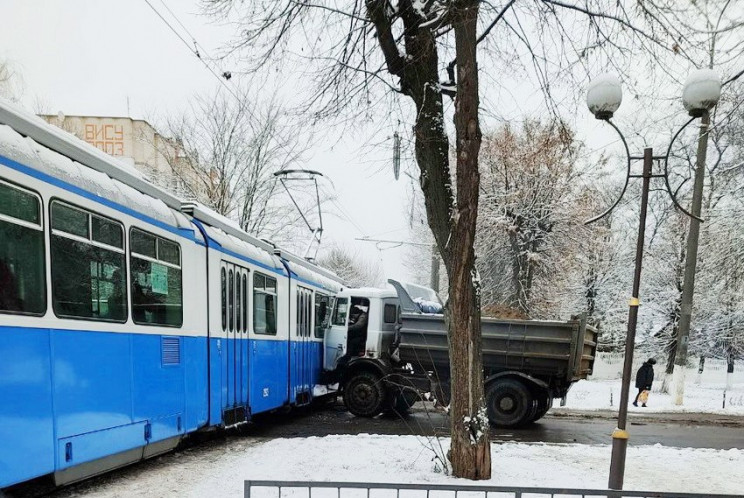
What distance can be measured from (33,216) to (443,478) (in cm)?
489

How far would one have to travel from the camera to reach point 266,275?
9.93 metres

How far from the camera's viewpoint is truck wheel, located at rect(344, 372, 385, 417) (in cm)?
1160

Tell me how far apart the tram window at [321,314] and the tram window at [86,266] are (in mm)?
7440

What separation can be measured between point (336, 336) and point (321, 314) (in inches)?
25.3

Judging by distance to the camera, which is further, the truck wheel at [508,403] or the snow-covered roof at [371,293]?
the snow-covered roof at [371,293]

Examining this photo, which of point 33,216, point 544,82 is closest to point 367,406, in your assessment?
point 544,82

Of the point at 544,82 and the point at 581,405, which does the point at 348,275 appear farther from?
the point at 544,82

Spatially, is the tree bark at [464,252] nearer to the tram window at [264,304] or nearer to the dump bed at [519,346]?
the tram window at [264,304]

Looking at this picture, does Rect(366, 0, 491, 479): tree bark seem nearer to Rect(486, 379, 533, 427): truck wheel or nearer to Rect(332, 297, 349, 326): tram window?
Rect(486, 379, 533, 427): truck wheel

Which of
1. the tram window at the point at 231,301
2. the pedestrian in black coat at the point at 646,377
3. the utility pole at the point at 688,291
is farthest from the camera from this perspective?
the utility pole at the point at 688,291

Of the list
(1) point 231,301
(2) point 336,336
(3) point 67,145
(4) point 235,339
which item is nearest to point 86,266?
(3) point 67,145

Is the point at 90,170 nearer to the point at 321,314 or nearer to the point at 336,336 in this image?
the point at 321,314

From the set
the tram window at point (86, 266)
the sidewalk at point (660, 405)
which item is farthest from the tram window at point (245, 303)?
the sidewalk at point (660, 405)

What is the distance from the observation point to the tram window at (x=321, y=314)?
13.0 metres
